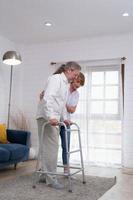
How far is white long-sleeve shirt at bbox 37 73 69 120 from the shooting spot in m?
3.09

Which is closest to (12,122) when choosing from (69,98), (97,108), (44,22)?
(97,108)

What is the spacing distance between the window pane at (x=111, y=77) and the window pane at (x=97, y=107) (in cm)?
42

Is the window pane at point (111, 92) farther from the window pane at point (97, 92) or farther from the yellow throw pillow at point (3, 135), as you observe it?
the yellow throw pillow at point (3, 135)

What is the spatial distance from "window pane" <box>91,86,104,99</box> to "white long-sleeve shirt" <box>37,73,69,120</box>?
2.11 m

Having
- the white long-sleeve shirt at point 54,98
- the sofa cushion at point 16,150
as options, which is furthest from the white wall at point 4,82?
the white long-sleeve shirt at point 54,98

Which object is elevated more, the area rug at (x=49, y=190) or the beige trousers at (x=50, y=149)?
the beige trousers at (x=50, y=149)

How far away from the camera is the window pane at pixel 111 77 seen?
17.3 feet

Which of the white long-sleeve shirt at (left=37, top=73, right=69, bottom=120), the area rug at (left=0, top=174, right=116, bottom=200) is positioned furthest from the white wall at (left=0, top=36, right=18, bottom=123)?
the white long-sleeve shirt at (left=37, top=73, right=69, bottom=120)

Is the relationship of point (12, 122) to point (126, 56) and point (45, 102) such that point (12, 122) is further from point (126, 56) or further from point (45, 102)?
point (45, 102)

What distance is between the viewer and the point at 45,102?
10.2ft

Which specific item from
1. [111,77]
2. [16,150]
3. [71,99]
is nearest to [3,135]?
[16,150]

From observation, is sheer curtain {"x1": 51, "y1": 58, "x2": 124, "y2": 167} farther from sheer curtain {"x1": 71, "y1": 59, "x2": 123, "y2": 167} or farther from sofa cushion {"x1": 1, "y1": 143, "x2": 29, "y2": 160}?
sofa cushion {"x1": 1, "y1": 143, "x2": 29, "y2": 160}

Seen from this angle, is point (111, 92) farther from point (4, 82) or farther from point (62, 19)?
point (4, 82)

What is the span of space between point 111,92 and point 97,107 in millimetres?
375
